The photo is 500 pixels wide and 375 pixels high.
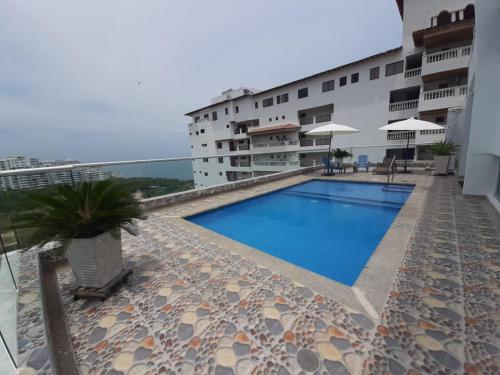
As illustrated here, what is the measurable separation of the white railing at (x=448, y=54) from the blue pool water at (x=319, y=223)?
11.3 m

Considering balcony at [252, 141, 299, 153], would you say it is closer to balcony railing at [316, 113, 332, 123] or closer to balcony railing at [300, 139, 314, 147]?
balcony railing at [300, 139, 314, 147]

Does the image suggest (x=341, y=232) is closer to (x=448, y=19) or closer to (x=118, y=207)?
(x=118, y=207)

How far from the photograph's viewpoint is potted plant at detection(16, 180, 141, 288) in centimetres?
170

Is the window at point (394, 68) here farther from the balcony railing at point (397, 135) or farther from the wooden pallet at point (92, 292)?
the wooden pallet at point (92, 292)

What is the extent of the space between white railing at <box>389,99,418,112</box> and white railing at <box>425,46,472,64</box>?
2.33 metres

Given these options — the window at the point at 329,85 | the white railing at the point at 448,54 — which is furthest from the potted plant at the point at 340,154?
the window at the point at 329,85

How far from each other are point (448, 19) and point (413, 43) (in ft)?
6.96

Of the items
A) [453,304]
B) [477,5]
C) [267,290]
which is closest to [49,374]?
[267,290]

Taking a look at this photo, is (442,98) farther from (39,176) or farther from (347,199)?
(39,176)

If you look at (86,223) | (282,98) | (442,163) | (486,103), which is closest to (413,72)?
(442,163)

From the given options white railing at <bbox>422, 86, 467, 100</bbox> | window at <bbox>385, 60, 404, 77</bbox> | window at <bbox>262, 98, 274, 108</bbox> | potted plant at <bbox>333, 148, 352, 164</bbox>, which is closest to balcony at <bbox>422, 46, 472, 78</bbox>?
white railing at <bbox>422, 86, 467, 100</bbox>

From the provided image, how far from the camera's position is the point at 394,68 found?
14555mm

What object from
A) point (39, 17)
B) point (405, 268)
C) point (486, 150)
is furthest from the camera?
point (39, 17)

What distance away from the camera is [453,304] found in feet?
5.33
